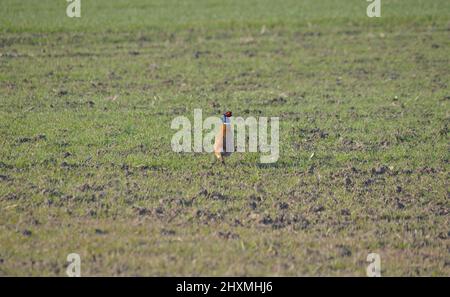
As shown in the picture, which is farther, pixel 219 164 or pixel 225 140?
pixel 219 164

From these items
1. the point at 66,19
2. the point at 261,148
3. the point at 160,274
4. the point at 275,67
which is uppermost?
the point at 66,19

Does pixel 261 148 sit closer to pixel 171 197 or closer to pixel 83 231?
pixel 171 197

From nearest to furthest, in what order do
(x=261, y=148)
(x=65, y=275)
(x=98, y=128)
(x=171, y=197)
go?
(x=65, y=275) < (x=171, y=197) < (x=261, y=148) < (x=98, y=128)

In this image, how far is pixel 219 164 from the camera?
34.7ft

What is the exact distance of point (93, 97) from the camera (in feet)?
50.5

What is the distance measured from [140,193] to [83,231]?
141 centimetres

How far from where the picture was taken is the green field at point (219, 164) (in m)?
7.50

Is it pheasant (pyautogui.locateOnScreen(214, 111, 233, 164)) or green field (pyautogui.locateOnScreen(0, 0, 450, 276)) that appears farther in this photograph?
pheasant (pyautogui.locateOnScreen(214, 111, 233, 164))

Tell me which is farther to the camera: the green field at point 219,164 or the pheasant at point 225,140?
the pheasant at point 225,140

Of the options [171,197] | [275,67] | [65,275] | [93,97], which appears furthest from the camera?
[275,67]

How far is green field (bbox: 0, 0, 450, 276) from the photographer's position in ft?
24.6

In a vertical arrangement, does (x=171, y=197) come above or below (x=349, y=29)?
below

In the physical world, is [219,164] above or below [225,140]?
below

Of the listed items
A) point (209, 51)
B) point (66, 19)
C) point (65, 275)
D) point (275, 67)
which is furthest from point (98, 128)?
point (66, 19)
